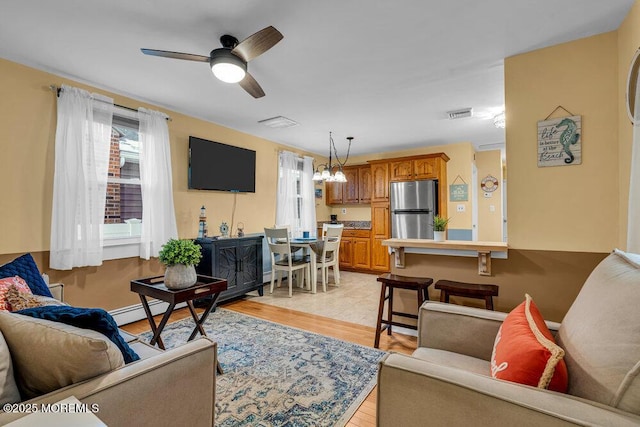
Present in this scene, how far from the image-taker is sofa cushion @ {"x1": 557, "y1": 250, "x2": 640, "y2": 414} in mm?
755

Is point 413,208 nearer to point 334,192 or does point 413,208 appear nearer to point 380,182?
point 380,182

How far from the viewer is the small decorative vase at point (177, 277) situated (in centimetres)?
213

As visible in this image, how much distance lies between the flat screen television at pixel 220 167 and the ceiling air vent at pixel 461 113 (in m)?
2.95

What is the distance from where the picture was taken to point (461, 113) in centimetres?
369

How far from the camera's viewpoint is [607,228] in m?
2.11

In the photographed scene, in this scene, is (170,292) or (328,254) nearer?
(170,292)

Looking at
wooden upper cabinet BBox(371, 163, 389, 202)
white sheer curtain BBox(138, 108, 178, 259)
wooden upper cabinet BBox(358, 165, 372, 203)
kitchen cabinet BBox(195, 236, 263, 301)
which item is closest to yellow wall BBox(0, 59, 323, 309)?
white sheer curtain BBox(138, 108, 178, 259)

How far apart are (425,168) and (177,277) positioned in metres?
4.49

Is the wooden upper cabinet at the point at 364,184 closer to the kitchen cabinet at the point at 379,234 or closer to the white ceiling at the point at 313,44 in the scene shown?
the kitchen cabinet at the point at 379,234

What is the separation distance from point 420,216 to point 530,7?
3.66m

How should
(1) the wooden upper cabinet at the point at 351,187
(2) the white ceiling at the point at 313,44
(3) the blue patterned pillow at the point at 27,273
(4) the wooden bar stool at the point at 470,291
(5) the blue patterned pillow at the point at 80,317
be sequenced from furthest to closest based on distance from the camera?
(1) the wooden upper cabinet at the point at 351,187 < (4) the wooden bar stool at the point at 470,291 < (2) the white ceiling at the point at 313,44 < (3) the blue patterned pillow at the point at 27,273 < (5) the blue patterned pillow at the point at 80,317

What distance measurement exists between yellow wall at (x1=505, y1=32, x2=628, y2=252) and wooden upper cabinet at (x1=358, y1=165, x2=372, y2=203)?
148 inches

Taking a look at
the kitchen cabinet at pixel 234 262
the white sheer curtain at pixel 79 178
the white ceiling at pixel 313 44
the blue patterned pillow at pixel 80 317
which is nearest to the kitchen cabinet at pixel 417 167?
the white ceiling at pixel 313 44

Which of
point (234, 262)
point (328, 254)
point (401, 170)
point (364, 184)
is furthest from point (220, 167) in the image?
point (401, 170)
